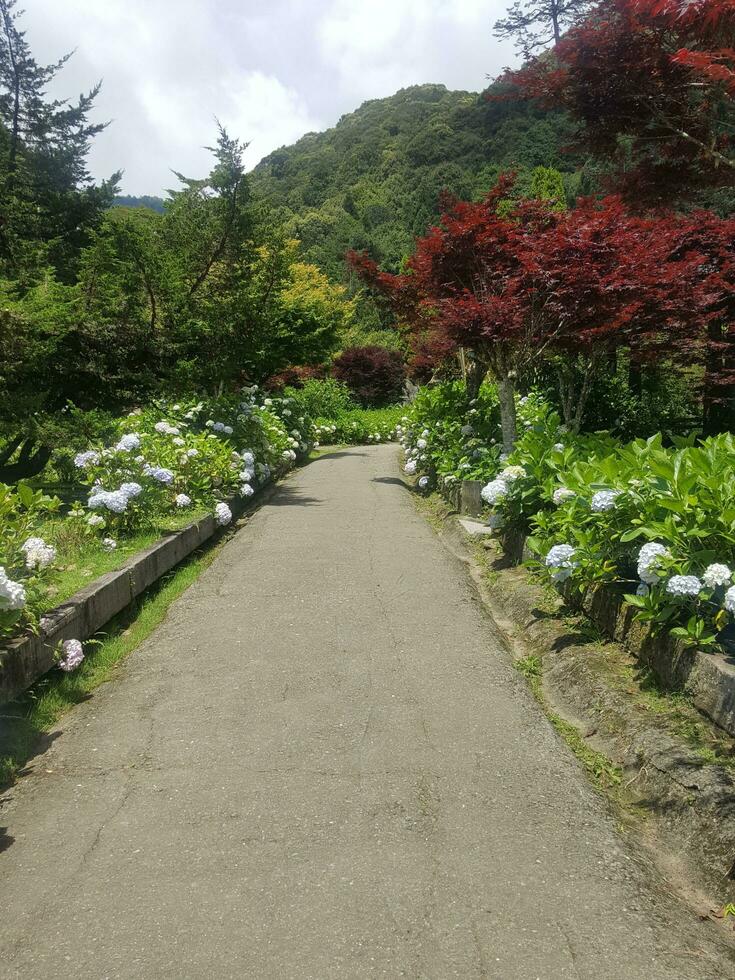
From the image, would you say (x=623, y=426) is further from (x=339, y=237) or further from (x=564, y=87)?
(x=339, y=237)

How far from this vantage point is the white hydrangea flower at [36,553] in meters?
4.04

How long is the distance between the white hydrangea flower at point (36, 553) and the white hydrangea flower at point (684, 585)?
3289 millimetres

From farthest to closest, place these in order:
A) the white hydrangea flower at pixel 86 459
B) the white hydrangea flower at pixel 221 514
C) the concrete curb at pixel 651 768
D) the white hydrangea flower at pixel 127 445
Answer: the white hydrangea flower at pixel 221 514 → the white hydrangea flower at pixel 127 445 → the white hydrangea flower at pixel 86 459 → the concrete curb at pixel 651 768

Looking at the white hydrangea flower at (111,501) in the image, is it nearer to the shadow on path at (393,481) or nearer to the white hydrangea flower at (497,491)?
the white hydrangea flower at (497,491)

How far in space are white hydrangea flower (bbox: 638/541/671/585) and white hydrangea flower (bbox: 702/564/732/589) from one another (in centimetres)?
26

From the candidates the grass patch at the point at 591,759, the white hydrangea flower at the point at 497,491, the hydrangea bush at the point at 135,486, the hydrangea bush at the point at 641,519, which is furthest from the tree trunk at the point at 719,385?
the hydrangea bush at the point at 135,486

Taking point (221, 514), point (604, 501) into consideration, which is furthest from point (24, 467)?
point (604, 501)

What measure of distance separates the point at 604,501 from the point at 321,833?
8.07 ft

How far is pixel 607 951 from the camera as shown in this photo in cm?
222

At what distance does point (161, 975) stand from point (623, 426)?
388 inches

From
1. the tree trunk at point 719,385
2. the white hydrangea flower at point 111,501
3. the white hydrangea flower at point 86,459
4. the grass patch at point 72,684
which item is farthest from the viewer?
the tree trunk at point 719,385

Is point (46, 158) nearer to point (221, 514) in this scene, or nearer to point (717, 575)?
point (221, 514)

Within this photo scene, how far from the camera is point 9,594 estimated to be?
3.40m

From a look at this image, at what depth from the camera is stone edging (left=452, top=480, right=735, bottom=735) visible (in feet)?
10.2
